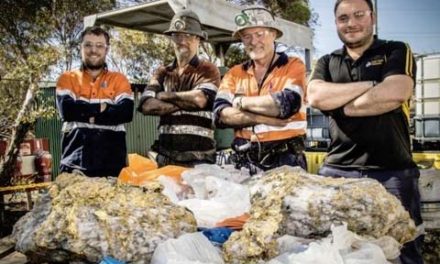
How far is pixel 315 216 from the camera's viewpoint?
55.4 inches

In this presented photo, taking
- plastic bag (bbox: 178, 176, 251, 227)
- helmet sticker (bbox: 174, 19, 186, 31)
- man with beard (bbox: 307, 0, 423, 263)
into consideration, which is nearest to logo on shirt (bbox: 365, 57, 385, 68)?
man with beard (bbox: 307, 0, 423, 263)

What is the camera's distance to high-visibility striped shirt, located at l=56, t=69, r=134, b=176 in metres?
2.90

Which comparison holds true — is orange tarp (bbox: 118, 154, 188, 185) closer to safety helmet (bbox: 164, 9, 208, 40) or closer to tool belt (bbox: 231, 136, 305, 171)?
tool belt (bbox: 231, 136, 305, 171)

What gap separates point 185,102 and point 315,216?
68.5 inches

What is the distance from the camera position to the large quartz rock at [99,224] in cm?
142

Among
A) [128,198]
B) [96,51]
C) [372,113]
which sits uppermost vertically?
[96,51]

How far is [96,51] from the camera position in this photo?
2.95 m

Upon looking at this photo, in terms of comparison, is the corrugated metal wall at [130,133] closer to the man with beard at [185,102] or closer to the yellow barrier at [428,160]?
the yellow barrier at [428,160]

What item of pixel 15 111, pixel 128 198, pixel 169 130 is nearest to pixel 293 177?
pixel 128 198

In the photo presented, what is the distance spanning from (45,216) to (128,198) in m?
0.27

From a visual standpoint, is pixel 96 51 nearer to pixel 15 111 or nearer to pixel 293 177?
pixel 293 177

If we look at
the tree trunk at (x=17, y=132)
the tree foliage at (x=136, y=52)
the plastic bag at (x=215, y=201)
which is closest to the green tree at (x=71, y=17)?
the tree foliage at (x=136, y=52)

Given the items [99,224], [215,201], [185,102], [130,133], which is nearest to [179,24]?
[185,102]

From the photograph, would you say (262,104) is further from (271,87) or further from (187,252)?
(187,252)
